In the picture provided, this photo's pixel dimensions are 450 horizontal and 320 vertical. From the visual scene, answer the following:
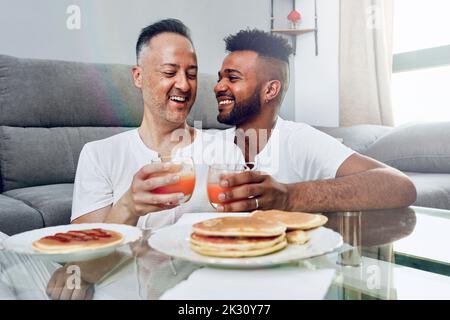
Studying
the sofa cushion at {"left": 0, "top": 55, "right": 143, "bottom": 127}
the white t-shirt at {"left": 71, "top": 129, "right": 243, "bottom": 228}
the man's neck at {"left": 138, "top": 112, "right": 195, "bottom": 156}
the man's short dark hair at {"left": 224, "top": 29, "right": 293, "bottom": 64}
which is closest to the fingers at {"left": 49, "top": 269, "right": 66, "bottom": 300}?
the white t-shirt at {"left": 71, "top": 129, "right": 243, "bottom": 228}

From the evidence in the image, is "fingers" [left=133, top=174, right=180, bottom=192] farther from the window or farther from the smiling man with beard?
the window

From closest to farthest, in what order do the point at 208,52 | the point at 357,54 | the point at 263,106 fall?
the point at 263,106
the point at 208,52
the point at 357,54

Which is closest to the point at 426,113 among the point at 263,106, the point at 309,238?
the point at 263,106

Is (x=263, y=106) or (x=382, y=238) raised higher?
(x=263, y=106)

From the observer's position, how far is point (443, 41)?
192cm

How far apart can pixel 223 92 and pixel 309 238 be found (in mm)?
1027

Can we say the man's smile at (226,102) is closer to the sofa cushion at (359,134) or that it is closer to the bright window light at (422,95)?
the sofa cushion at (359,134)

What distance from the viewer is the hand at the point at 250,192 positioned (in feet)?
2.10

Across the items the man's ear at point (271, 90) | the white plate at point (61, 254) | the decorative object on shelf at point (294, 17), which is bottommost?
the white plate at point (61, 254)

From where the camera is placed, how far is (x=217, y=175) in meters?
0.64

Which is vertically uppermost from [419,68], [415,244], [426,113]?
[419,68]

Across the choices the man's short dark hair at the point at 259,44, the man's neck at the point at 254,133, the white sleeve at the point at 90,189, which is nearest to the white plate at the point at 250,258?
the white sleeve at the point at 90,189

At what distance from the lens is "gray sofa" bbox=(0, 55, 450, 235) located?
1.37m
